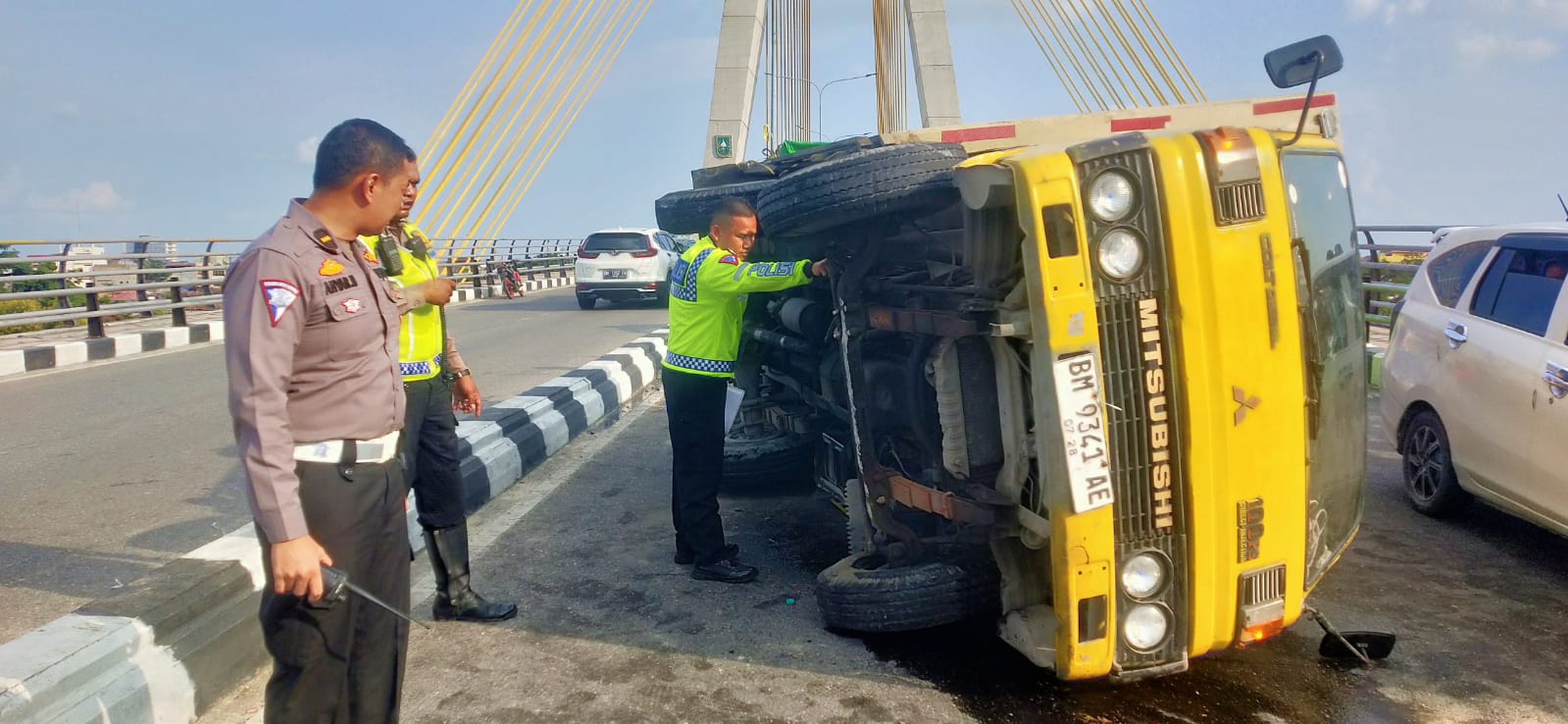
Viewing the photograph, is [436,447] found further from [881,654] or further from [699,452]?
[881,654]

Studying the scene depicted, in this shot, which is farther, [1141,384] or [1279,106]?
[1279,106]

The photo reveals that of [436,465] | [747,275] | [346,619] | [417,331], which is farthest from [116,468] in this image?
[346,619]

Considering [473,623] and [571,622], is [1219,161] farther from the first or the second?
[473,623]

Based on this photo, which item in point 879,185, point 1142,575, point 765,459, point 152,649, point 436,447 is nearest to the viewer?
point 1142,575

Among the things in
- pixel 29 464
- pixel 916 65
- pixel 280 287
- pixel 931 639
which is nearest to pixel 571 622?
pixel 931 639

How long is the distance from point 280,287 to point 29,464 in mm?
5568

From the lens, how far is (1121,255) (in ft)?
8.91

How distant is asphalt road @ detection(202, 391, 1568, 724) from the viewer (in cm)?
312

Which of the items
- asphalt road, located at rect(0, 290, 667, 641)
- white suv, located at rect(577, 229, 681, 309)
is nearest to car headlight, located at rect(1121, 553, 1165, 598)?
asphalt road, located at rect(0, 290, 667, 641)

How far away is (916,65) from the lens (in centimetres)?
1667

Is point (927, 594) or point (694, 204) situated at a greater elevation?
point (694, 204)

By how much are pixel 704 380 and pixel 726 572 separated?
0.81 m

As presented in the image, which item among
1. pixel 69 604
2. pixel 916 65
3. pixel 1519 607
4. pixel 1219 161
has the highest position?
pixel 916 65

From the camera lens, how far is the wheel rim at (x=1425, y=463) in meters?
5.04
